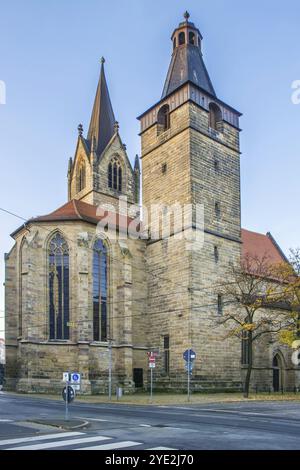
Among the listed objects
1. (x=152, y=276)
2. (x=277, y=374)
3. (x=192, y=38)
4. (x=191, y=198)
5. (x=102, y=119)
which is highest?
(x=192, y=38)

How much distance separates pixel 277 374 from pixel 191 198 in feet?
53.9

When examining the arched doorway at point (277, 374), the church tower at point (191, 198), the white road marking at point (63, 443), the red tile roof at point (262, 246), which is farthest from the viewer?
the red tile roof at point (262, 246)

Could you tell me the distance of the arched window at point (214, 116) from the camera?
38938mm

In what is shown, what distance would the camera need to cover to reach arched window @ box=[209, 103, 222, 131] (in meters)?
38.9

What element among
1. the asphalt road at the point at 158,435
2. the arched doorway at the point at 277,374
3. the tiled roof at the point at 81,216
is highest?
the tiled roof at the point at 81,216

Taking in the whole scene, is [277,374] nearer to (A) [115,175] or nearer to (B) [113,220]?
(B) [113,220]

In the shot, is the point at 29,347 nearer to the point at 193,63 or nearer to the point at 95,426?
the point at 95,426

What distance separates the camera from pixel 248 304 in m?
32.1

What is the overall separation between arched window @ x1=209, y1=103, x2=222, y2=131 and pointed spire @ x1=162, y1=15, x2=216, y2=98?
3.44 feet

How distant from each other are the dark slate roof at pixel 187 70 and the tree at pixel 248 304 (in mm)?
13519

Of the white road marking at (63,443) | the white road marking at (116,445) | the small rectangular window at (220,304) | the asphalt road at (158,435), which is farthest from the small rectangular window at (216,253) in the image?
the white road marking at (116,445)

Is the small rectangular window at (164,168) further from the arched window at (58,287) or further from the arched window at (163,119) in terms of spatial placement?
the arched window at (58,287)

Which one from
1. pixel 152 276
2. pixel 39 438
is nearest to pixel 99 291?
pixel 152 276

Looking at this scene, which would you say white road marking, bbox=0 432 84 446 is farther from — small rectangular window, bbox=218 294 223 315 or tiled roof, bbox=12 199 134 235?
small rectangular window, bbox=218 294 223 315
